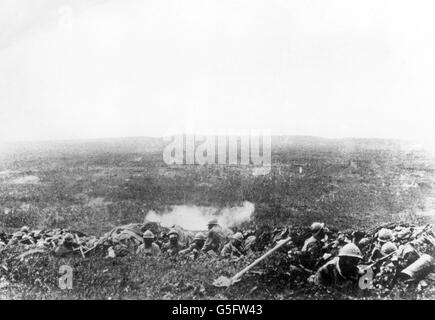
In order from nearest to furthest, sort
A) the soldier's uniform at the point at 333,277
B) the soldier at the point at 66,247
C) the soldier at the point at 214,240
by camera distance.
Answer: the soldier's uniform at the point at 333,277 < the soldier at the point at 214,240 < the soldier at the point at 66,247

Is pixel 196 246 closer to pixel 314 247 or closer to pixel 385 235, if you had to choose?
pixel 314 247

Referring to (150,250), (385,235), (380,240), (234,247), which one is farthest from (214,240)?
(385,235)

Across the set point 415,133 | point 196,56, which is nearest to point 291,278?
point 415,133

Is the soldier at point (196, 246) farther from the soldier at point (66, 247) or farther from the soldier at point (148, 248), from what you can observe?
the soldier at point (66, 247)

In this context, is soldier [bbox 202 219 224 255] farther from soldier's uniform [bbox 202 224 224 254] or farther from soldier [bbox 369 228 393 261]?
soldier [bbox 369 228 393 261]

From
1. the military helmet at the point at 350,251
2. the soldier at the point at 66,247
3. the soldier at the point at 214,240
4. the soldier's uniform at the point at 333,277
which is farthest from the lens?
the soldier at the point at 66,247

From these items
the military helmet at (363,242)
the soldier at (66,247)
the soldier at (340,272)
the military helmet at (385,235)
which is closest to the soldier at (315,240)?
the soldier at (340,272)
